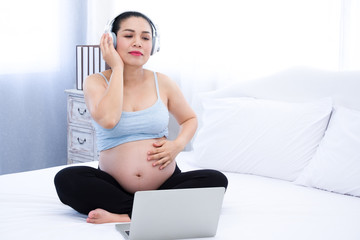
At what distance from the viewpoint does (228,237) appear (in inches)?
50.1

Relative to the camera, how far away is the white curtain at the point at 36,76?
9.09 feet

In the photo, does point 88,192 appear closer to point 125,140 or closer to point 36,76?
point 125,140

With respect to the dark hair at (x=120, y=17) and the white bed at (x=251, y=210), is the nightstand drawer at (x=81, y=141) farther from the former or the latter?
the dark hair at (x=120, y=17)

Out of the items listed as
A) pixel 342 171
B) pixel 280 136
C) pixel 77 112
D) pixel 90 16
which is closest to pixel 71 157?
pixel 77 112

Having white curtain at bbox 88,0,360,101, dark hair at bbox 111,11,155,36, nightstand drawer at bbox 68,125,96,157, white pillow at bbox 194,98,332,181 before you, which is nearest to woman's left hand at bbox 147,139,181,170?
dark hair at bbox 111,11,155,36

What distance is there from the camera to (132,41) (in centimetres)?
157

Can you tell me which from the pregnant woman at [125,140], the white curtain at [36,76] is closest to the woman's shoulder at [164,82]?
the pregnant woman at [125,140]

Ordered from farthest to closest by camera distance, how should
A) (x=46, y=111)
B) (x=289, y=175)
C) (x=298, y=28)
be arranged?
(x=46, y=111) < (x=298, y=28) < (x=289, y=175)

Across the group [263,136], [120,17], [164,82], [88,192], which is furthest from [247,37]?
[88,192]

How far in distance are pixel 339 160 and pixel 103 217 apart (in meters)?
0.88

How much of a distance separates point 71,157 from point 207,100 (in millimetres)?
1034

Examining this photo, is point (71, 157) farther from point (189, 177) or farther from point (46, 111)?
point (189, 177)

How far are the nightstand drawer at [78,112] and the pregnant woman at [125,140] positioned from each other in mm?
1141

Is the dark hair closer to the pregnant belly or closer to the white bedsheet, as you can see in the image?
the pregnant belly
